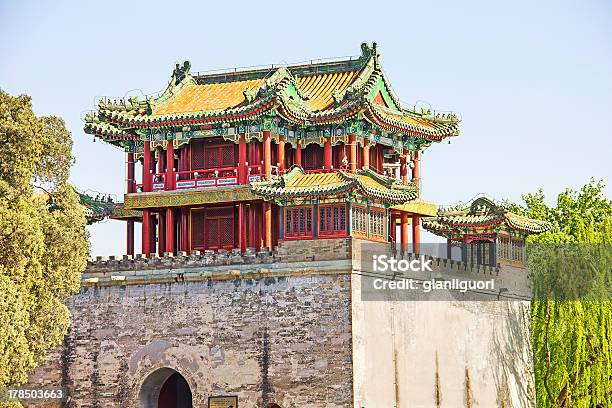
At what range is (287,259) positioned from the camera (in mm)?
34938

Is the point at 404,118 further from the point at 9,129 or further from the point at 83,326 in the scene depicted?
the point at 9,129

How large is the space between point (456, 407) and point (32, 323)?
1338cm

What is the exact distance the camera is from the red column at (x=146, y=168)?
38688 millimetres

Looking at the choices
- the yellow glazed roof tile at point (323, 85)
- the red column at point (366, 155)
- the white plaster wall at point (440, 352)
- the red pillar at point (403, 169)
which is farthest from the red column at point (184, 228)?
the red pillar at point (403, 169)

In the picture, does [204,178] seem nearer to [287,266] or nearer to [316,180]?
[316,180]

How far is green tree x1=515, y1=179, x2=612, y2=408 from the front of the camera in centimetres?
3978

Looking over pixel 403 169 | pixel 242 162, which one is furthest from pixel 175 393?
pixel 403 169

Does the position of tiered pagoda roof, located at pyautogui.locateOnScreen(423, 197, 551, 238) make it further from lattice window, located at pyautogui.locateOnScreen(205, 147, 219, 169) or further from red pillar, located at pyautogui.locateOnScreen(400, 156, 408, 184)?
lattice window, located at pyautogui.locateOnScreen(205, 147, 219, 169)

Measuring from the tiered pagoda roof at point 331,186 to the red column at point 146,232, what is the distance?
463cm

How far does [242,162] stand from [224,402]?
268 inches

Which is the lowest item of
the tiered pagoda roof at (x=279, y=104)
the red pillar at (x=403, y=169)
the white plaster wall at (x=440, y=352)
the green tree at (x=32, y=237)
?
the white plaster wall at (x=440, y=352)

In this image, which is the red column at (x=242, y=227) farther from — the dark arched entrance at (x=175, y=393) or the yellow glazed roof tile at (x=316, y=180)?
the dark arched entrance at (x=175, y=393)

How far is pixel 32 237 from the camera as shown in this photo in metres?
29.1

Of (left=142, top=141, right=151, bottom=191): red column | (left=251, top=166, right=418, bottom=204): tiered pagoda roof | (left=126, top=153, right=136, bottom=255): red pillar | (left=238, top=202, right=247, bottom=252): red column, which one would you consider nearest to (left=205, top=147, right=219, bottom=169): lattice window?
(left=142, top=141, right=151, bottom=191): red column
